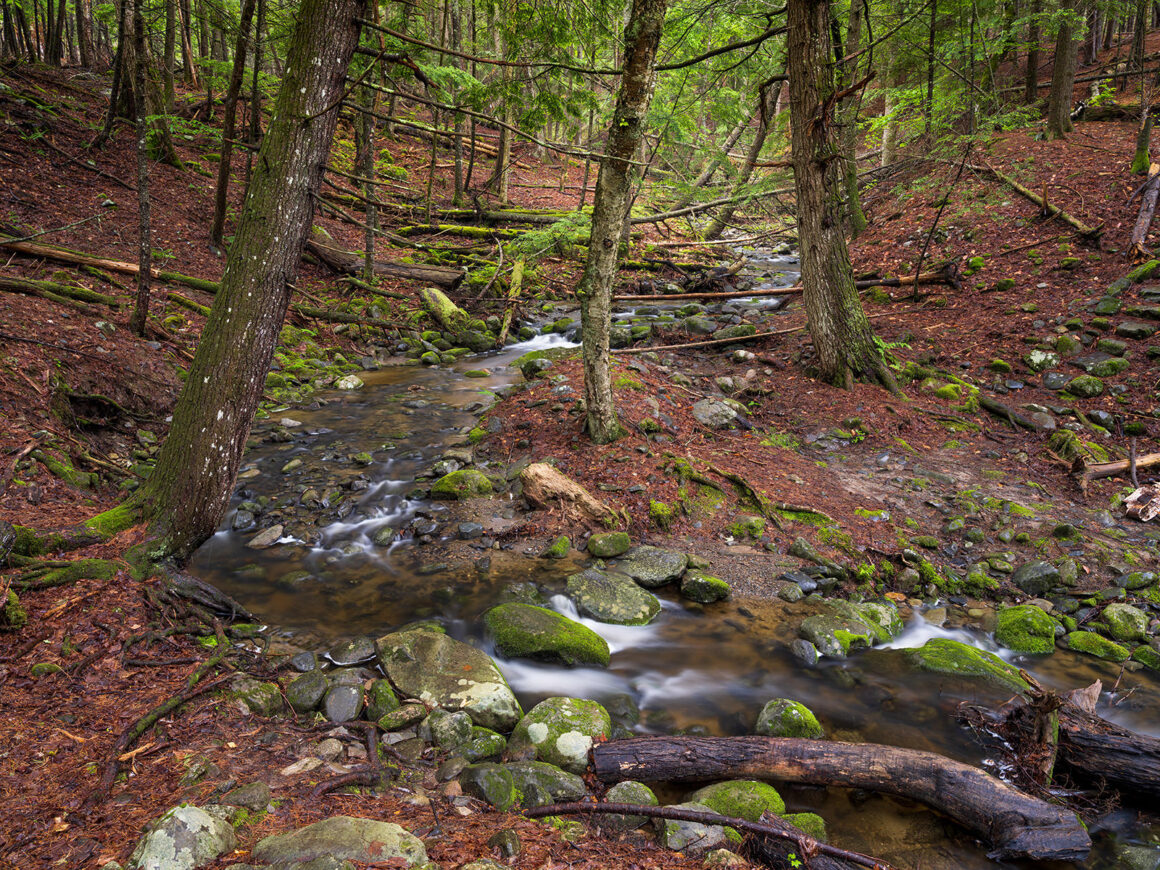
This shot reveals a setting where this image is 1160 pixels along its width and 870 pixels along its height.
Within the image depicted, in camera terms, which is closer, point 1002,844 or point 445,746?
point 1002,844

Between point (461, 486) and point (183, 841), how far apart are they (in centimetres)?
499

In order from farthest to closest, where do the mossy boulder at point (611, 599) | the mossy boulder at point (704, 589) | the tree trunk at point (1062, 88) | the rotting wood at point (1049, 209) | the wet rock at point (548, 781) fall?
the tree trunk at point (1062, 88)
the rotting wood at point (1049, 209)
the mossy boulder at point (704, 589)
the mossy boulder at point (611, 599)
the wet rock at point (548, 781)

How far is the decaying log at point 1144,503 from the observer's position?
22.3 ft

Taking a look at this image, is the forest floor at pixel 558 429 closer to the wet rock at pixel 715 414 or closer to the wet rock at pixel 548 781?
the wet rock at pixel 715 414

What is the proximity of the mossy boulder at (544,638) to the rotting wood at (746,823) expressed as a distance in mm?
1736

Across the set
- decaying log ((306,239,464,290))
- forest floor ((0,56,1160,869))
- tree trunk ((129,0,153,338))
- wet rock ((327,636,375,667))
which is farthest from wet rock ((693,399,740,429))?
decaying log ((306,239,464,290))

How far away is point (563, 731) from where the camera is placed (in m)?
3.90

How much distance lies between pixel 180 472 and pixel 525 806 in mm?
3512

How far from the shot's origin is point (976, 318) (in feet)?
35.9

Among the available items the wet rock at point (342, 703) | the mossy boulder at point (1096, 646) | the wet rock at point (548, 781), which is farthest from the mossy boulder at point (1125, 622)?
the wet rock at point (342, 703)

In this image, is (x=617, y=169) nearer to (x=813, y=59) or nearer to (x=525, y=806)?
(x=813, y=59)

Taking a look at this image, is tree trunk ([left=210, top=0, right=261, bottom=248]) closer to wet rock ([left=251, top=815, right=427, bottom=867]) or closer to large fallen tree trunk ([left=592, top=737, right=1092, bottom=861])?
wet rock ([left=251, top=815, right=427, bottom=867])

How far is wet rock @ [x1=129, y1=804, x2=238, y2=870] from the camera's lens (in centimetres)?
233

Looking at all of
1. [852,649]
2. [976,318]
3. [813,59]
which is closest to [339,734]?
[852,649]
